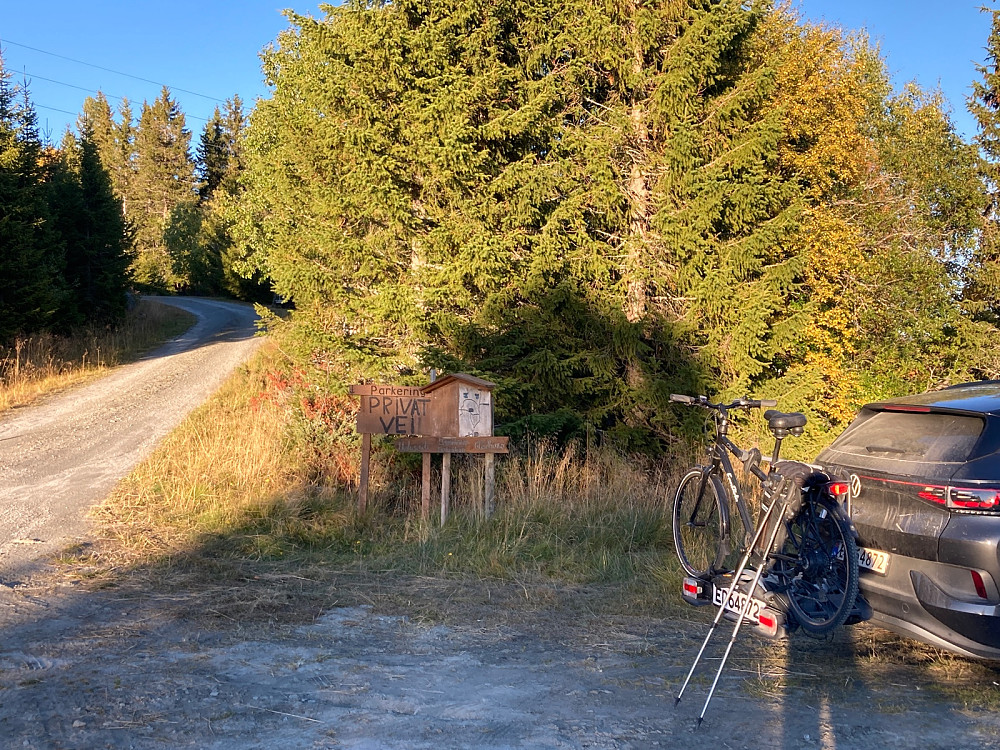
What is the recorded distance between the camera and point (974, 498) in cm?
446

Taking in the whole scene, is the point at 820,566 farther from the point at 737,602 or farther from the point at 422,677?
the point at 422,677

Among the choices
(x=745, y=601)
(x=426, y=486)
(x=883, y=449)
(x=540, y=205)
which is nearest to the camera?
(x=745, y=601)

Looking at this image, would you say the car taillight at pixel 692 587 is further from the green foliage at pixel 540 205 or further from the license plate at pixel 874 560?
the green foliage at pixel 540 205

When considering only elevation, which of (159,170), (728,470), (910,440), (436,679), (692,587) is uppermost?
(159,170)

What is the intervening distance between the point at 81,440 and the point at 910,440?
480 inches

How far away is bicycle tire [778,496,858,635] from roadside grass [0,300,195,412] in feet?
50.9

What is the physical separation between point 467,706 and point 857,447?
3.03 metres

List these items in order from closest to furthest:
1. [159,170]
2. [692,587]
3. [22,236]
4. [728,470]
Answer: [692,587]
[728,470]
[22,236]
[159,170]

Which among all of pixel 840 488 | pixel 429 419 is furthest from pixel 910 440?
pixel 429 419

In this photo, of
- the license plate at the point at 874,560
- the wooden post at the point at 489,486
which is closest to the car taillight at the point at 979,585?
the license plate at the point at 874,560

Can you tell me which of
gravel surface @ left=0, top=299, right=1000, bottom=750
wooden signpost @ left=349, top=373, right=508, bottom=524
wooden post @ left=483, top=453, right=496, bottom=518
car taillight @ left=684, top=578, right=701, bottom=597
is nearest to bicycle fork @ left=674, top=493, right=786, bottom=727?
gravel surface @ left=0, top=299, right=1000, bottom=750

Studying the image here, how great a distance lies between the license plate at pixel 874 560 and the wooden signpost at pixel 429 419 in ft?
14.2

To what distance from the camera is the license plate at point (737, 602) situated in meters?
4.36

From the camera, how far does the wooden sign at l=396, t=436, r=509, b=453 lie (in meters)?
8.81
